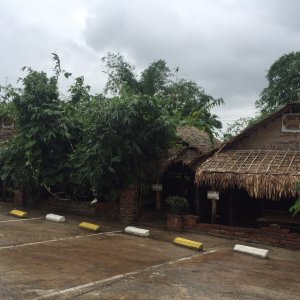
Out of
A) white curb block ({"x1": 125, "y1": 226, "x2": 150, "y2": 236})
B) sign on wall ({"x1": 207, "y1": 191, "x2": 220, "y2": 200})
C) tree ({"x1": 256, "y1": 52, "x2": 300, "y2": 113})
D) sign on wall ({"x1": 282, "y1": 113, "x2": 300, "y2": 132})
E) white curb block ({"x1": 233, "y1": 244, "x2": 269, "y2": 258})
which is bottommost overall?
white curb block ({"x1": 233, "y1": 244, "x2": 269, "y2": 258})

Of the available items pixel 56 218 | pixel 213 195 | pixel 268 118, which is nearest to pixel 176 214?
pixel 213 195

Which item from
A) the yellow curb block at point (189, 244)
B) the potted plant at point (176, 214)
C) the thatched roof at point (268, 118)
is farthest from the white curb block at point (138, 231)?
the thatched roof at point (268, 118)

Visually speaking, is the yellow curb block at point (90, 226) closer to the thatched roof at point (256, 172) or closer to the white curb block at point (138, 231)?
the white curb block at point (138, 231)

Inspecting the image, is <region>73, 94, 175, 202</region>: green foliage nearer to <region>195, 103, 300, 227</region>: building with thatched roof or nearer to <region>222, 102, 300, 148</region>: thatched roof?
<region>195, 103, 300, 227</region>: building with thatched roof

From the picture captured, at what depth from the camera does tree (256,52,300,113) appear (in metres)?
25.0

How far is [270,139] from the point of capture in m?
12.8

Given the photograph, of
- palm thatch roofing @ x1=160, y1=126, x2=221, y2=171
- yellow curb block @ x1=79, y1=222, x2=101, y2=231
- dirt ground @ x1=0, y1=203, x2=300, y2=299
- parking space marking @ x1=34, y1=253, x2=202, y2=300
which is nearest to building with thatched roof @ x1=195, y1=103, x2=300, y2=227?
palm thatch roofing @ x1=160, y1=126, x2=221, y2=171

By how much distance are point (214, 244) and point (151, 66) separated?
2242 cm

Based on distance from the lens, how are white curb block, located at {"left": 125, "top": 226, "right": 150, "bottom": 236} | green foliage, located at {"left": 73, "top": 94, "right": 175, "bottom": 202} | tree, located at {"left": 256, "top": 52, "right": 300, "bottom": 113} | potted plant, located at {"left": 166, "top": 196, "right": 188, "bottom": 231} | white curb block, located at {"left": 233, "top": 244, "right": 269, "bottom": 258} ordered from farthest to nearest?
tree, located at {"left": 256, "top": 52, "right": 300, "bottom": 113} → green foliage, located at {"left": 73, "top": 94, "right": 175, "bottom": 202} → potted plant, located at {"left": 166, "top": 196, "right": 188, "bottom": 231} → white curb block, located at {"left": 125, "top": 226, "right": 150, "bottom": 236} → white curb block, located at {"left": 233, "top": 244, "right": 269, "bottom": 258}

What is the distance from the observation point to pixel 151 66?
31.3 meters

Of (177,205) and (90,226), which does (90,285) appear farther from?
(177,205)

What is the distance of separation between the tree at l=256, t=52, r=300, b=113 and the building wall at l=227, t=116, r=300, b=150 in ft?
40.3

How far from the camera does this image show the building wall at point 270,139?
12.4 meters

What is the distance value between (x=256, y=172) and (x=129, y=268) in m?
4.90
